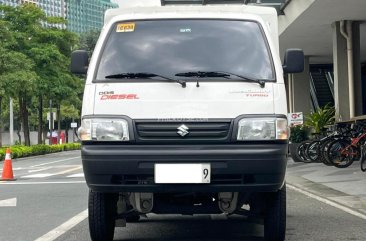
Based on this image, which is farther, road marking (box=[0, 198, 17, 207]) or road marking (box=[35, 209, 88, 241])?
road marking (box=[0, 198, 17, 207])

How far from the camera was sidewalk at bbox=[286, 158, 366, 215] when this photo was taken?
9836mm

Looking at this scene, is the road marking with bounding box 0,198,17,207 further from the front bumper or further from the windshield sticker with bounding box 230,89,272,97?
the windshield sticker with bounding box 230,89,272,97

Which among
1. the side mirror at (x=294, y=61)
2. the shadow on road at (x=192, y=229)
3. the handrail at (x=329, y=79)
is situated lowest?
the shadow on road at (x=192, y=229)

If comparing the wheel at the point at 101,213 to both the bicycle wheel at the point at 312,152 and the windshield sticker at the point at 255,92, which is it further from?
the bicycle wheel at the point at 312,152

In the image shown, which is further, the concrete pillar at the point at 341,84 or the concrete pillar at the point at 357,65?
the concrete pillar at the point at 341,84

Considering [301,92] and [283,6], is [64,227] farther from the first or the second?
[301,92]

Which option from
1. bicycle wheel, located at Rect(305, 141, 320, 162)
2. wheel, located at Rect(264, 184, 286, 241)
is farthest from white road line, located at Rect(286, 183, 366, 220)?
bicycle wheel, located at Rect(305, 141, 320, 162)

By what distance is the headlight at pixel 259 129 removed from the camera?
17.0ft

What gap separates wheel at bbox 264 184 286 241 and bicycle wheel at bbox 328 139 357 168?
10618mm

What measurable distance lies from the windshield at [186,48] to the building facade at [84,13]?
121683 millimetres

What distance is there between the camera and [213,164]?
201 inches

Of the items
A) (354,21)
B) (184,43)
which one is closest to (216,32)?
(184,43)

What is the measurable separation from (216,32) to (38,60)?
106 ft

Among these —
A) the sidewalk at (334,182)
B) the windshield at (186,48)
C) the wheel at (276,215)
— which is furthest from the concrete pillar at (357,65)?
the wheel at (276,215)
